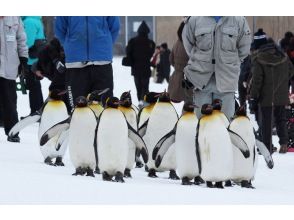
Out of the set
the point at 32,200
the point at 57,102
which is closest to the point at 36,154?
the point at 57,102

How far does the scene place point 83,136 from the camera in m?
7.02

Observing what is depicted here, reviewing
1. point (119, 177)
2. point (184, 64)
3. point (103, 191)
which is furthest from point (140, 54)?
point (103, 191)

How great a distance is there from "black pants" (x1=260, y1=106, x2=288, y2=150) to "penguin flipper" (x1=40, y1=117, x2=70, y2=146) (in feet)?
12.7

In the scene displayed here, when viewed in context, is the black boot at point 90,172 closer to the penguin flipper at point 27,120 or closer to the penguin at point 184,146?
the penguin at point 184,146

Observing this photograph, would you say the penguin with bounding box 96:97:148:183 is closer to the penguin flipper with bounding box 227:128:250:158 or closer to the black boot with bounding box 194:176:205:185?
the black boot with bounding box 194:176:205:185

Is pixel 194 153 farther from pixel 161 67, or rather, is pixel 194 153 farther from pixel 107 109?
pixel 161 67

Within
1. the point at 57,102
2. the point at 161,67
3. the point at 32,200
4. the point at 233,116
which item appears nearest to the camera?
the point at 32,200

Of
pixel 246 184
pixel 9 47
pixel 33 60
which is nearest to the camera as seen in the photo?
pixel 246 184

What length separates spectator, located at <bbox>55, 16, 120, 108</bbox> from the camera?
26.6 ft

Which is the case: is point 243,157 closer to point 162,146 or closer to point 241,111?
point 241,111

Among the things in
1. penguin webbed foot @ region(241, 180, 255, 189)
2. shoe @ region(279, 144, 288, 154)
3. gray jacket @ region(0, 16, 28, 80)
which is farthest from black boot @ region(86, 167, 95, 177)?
shoe @ region(279, 144, 288, 154)

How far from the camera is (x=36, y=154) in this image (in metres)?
8.76

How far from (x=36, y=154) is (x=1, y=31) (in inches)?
62.0

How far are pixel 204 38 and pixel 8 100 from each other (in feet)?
9.73
